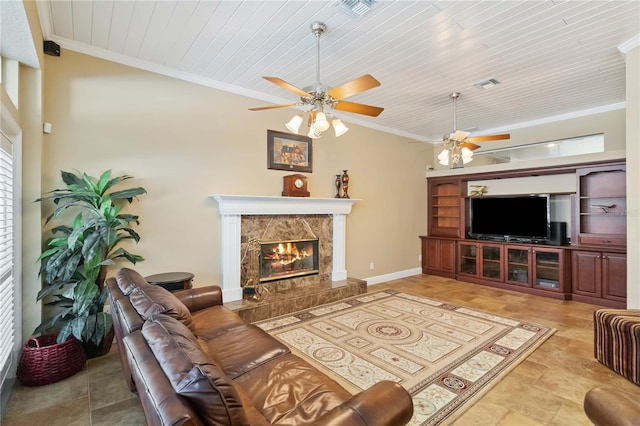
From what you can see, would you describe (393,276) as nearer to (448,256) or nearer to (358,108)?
(448,256)

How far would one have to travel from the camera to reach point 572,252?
4.82 meters

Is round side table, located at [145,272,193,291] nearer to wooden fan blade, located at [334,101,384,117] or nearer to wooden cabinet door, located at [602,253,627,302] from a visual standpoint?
wooden fan blade, located at [334,101,384,117]

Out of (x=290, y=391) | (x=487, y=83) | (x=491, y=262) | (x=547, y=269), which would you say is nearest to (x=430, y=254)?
(x=491, y=262)

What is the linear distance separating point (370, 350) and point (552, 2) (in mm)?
3380

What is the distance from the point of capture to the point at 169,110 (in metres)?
3.64

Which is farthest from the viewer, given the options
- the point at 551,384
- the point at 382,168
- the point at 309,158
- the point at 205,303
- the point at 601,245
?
the point at 382,168

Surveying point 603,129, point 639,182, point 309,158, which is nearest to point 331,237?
point 309,158

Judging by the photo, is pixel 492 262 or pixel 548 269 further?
pixel 492 262

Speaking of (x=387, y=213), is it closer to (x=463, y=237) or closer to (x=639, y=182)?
(x=463, y=237)

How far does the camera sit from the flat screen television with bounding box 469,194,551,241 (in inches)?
205

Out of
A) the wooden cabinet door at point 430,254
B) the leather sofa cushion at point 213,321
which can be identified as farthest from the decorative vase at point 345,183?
the leather sofa cushion at point 213,321

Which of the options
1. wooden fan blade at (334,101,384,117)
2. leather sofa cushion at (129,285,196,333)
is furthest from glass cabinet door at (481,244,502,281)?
leather sofa cushion at (129,285,196,333)

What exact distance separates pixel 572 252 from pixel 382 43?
4.43m

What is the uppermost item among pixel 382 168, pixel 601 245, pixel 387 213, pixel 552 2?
pixel 552 2
